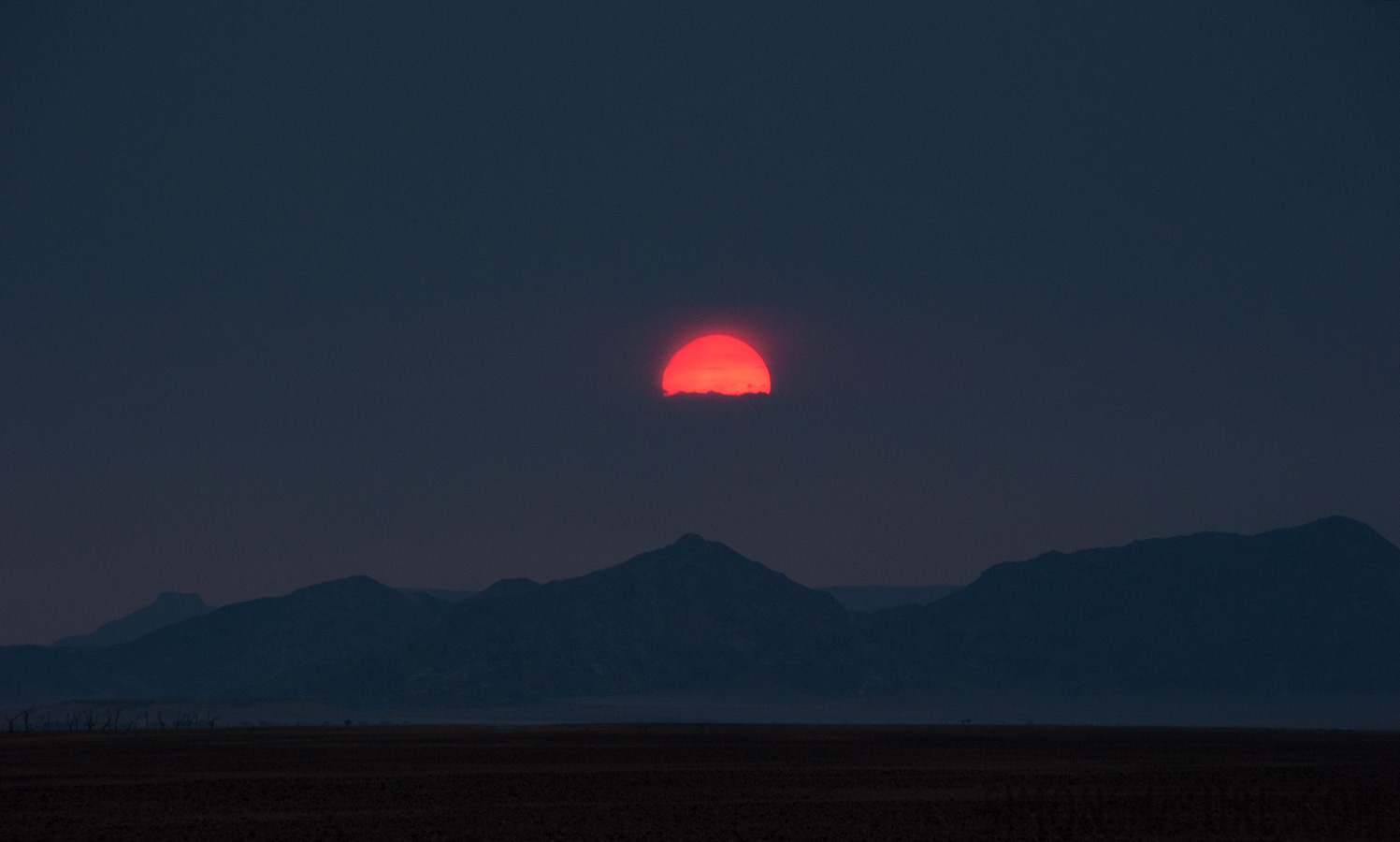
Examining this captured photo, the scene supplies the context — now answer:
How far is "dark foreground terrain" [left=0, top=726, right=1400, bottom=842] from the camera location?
49.6 metres

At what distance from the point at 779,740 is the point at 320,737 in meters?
41.0

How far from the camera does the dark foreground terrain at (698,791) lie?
4962 cm

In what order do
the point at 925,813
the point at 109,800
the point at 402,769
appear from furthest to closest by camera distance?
the point at 402,769, the point at 109,800, the point at 925,813

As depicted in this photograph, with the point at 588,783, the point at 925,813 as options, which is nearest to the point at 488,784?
the point at 588,783

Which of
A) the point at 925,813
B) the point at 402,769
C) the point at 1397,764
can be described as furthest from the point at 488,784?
the point at 1397,764

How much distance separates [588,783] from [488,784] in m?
4.59

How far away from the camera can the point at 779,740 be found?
117 meters

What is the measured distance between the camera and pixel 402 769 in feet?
263

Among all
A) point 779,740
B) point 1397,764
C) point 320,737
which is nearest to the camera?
point 1397,764

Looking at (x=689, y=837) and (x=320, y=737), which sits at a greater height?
(x=320, y=737)

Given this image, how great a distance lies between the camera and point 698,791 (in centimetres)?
6425

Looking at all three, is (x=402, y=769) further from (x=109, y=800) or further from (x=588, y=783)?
(x=109, y=800)

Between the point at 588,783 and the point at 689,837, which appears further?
the point at 588,783

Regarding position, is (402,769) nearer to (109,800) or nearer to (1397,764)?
(109,800)
